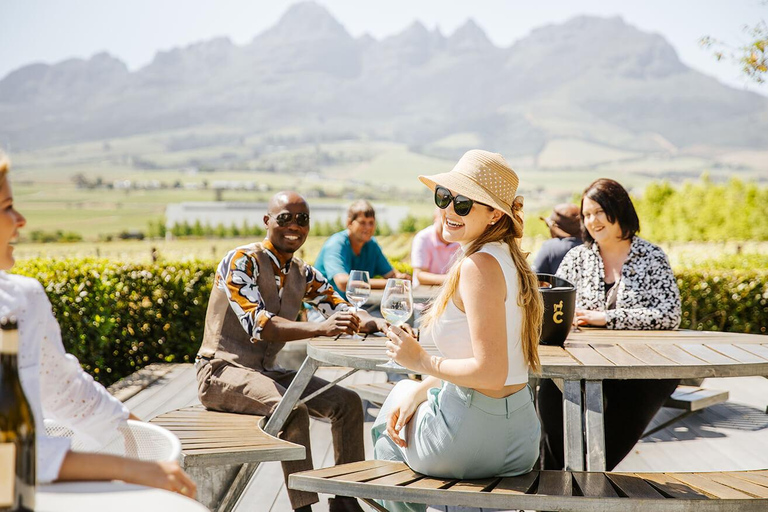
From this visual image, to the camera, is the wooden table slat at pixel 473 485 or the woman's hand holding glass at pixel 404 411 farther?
the woman's hand holding glass at pixel 404 411

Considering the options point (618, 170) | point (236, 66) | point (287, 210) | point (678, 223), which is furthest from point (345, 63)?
point (287, 210)

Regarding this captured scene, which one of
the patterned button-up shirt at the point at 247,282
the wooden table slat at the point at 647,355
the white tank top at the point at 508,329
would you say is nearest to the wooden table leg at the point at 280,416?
the patterned button-up shirt at the point at 247,282

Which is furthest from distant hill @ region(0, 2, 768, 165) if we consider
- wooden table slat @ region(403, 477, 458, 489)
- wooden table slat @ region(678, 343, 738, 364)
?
wooden table slat @ region(403, 477, 458, 489)

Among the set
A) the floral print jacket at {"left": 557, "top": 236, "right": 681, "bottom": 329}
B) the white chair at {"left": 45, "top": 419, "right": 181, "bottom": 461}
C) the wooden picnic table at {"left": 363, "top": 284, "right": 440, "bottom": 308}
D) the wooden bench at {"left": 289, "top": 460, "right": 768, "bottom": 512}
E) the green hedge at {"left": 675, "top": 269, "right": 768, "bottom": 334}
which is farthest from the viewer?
the green hedge at {"left": 675, "top": 269, "right": 768, "bottom": 334}

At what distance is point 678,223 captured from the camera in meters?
35.6

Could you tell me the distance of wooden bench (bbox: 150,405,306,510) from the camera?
7.54 feet

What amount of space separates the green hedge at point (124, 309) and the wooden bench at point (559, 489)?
385 cm

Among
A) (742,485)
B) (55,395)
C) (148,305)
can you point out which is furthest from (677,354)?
(148,305)

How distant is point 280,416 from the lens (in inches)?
107

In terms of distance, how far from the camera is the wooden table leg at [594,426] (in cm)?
245

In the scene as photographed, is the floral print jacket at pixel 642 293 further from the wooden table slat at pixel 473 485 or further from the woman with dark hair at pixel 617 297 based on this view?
the wooden table slat at pixel 473 485

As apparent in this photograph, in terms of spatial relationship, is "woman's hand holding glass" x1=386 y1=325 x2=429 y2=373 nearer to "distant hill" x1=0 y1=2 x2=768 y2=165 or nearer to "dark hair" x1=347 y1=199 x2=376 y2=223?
"dark hair" x1=347 y1=199 x2=376 y2=223

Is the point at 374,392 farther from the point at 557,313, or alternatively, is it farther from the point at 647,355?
the point at 647,355

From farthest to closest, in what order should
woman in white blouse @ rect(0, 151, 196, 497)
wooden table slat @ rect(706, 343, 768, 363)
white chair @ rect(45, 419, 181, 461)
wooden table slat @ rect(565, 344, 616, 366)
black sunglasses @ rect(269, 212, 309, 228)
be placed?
black sunglasses @ rect(269, 212, 309, 228) < wooden table slat @ rect(706, 343, 768, 363) < wooden table slat @ rect(565, 344, 616, 366) < white chair @ rect(45, 419, 181, 461) < woman in white blouse @ rect(0, 151, 196, 497)
